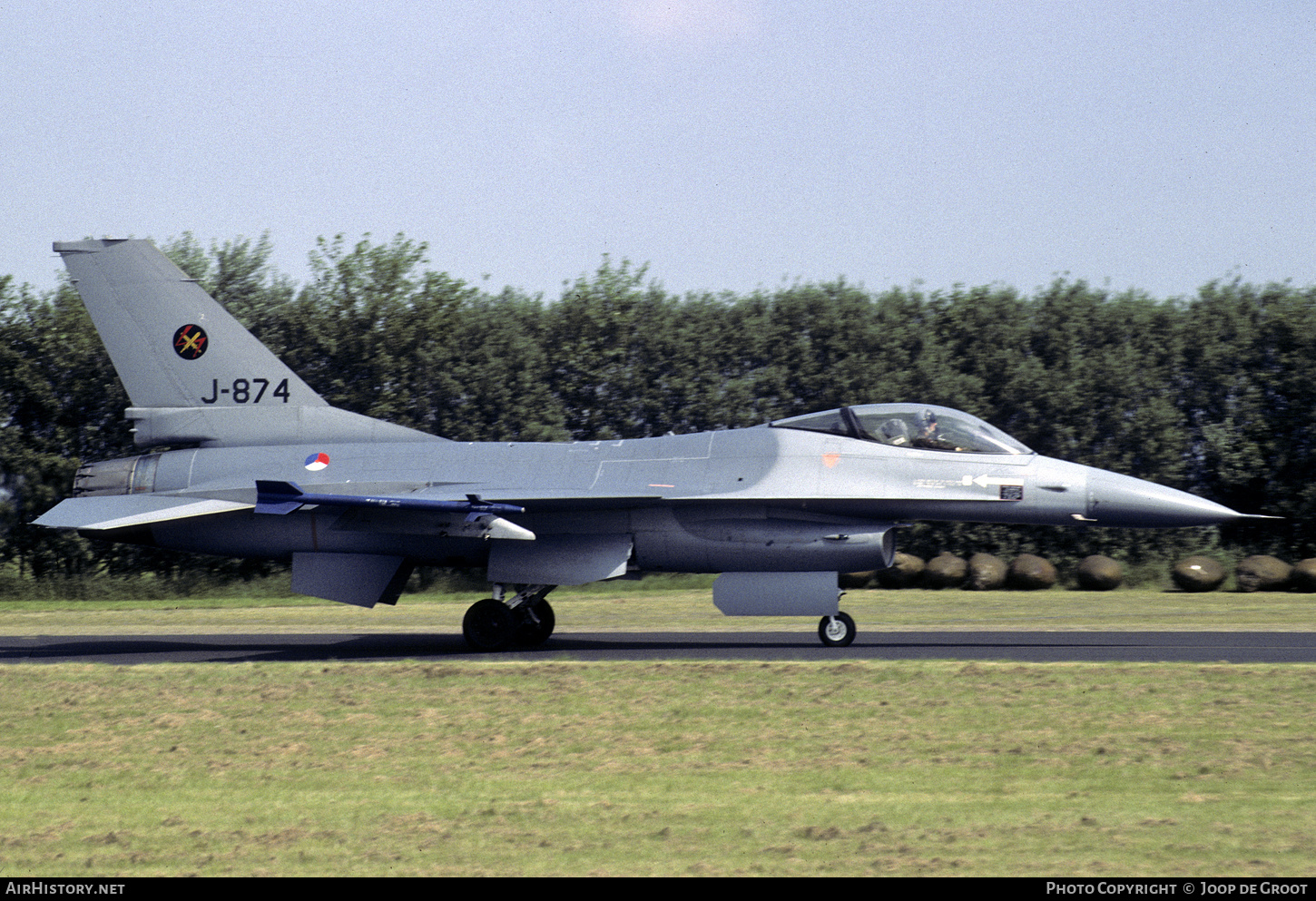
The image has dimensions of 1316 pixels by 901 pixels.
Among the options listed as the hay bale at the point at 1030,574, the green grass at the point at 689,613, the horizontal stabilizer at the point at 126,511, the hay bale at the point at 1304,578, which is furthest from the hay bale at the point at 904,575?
the horizontal stabilizer at the point at 126,511

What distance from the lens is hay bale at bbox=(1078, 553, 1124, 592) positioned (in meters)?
28.6

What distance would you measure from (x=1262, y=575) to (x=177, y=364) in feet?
73.8

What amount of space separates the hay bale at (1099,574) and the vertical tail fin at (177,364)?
1701 cm

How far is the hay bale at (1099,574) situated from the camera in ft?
93.9

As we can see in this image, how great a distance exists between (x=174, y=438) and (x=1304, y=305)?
31.1 meters

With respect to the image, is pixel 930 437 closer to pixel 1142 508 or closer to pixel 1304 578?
pixel 1142 508

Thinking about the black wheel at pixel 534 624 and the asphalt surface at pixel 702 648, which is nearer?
the asphalt surface at pixel 702 648

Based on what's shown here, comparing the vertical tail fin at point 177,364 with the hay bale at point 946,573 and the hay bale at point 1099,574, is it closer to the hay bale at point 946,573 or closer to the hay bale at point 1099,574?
the hay bale at point 946,573

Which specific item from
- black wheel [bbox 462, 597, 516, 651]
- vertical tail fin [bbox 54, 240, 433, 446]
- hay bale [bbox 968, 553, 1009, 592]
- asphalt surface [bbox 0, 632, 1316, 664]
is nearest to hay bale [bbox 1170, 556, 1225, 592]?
hay bale [bbox 968, 553, 1009, 592]

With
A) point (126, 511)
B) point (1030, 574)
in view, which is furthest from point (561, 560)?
point (1030, 574)

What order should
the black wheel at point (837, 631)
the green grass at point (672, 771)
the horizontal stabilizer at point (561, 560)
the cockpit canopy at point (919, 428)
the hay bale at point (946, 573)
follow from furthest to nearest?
the hay bale at point (946, 573) → the horizontal stabilizer at point (561, 560) → the cockpit canopy at point (919, 428) → the black wheel at point (837, 631) → the green grass at point (672, 771)

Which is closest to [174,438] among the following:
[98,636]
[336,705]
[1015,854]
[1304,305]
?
[98,636]

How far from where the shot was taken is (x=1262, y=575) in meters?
27.7

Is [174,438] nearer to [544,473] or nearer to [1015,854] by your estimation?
[544,473]
